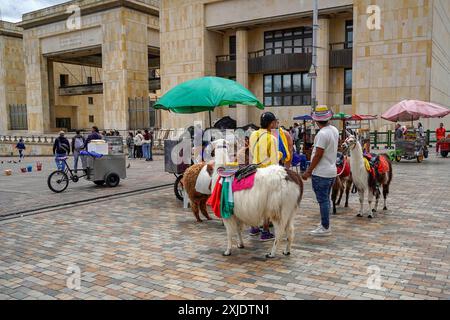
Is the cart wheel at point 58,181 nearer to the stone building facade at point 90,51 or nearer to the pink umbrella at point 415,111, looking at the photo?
the pink umbrella at point 415,111

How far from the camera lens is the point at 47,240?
6.71 m

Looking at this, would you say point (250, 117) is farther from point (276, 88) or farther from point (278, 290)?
point (278, 290)

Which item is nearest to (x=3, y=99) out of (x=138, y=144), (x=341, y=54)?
(x=138, y=144)

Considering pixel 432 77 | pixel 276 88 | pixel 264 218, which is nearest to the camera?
pixel 264 218

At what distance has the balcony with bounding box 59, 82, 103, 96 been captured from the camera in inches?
1793

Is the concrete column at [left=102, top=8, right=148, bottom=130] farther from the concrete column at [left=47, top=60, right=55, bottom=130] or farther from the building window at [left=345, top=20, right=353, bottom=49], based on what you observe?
the building window at [left=345, top=20, right=353, bottom=49]

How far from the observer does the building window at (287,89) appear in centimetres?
3334

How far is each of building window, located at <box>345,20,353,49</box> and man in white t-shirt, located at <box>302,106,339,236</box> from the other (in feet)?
87.1

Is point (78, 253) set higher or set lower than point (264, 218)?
lower

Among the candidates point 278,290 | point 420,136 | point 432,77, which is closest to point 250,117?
point 432,77

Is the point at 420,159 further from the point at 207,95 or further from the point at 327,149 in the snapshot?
the point at 327,149

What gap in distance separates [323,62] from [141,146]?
15.2 metres

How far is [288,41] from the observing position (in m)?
33.4

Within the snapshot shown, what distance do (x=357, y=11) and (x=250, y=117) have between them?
39.6 feet
